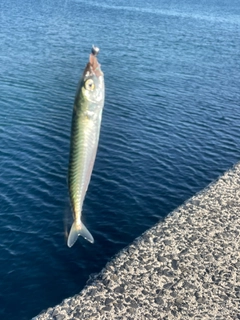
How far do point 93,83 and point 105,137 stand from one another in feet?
83.8

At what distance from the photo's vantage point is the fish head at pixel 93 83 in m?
5.59

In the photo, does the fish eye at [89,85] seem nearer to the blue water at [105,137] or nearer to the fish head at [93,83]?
the fish head at [93,83]

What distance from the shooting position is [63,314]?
49.8ft

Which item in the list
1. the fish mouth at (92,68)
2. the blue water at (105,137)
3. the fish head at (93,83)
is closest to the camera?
the fish mouth at (92,68)

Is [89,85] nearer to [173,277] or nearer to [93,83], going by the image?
[93,83]

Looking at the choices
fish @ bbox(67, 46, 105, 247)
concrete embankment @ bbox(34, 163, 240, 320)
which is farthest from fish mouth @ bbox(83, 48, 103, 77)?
concrete embankment @ bbox(34, 163, 240, 320)

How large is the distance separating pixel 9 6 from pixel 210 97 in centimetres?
4735

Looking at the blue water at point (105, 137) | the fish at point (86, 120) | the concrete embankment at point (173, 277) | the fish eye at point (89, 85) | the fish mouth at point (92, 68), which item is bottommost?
the blue water at point (105, 137)

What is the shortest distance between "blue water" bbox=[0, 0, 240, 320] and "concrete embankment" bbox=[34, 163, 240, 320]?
1799 millimetres

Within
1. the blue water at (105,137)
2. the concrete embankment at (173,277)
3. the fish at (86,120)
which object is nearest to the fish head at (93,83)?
the fish at (86,120)

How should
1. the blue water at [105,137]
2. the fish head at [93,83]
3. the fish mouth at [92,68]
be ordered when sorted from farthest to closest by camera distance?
the blue water at [105,137] < the fish head at [93,83] < the fish mouth at [92,68]

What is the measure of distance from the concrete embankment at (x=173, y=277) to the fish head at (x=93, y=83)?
10.7m

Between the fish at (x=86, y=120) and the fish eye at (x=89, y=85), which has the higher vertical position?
the fish eye at (x=89, y=85)

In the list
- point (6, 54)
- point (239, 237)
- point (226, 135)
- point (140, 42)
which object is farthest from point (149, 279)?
point (140, 42)
